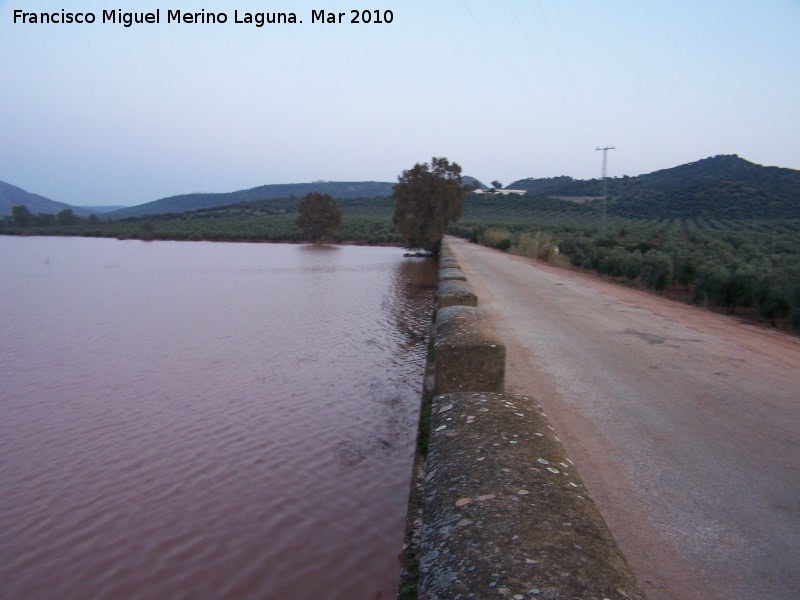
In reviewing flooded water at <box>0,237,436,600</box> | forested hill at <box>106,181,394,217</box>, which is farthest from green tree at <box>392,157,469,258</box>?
forested hill at <box>106,181,394,217</box>

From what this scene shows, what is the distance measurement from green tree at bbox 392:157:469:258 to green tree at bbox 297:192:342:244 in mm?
26008

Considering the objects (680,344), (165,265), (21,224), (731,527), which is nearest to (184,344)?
(680,344)

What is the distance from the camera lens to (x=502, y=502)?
2303 mm

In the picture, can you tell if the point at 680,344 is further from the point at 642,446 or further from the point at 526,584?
the point at 526,584

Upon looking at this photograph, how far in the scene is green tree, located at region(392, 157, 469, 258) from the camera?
115 feet

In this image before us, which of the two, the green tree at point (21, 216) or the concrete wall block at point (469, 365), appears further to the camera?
the green tree at point (21, 216)

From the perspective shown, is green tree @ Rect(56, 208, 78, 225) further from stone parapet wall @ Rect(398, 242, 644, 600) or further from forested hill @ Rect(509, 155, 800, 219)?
stone parapet wall @ Rect(398, 242, 644, 600)

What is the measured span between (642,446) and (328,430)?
4.28 meters

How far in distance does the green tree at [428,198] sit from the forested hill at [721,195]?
3958 cm

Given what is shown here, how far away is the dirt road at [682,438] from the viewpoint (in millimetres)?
3152

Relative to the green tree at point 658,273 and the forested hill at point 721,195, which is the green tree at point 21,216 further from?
the green tree at point 658,273

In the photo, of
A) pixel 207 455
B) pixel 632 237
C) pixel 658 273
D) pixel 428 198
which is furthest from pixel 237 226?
pixel 207 455

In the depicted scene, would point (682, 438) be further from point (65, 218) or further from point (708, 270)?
point (65, 218)

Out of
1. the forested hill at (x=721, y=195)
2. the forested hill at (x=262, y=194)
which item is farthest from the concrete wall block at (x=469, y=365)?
the forested hill at (x=262, y=194)
